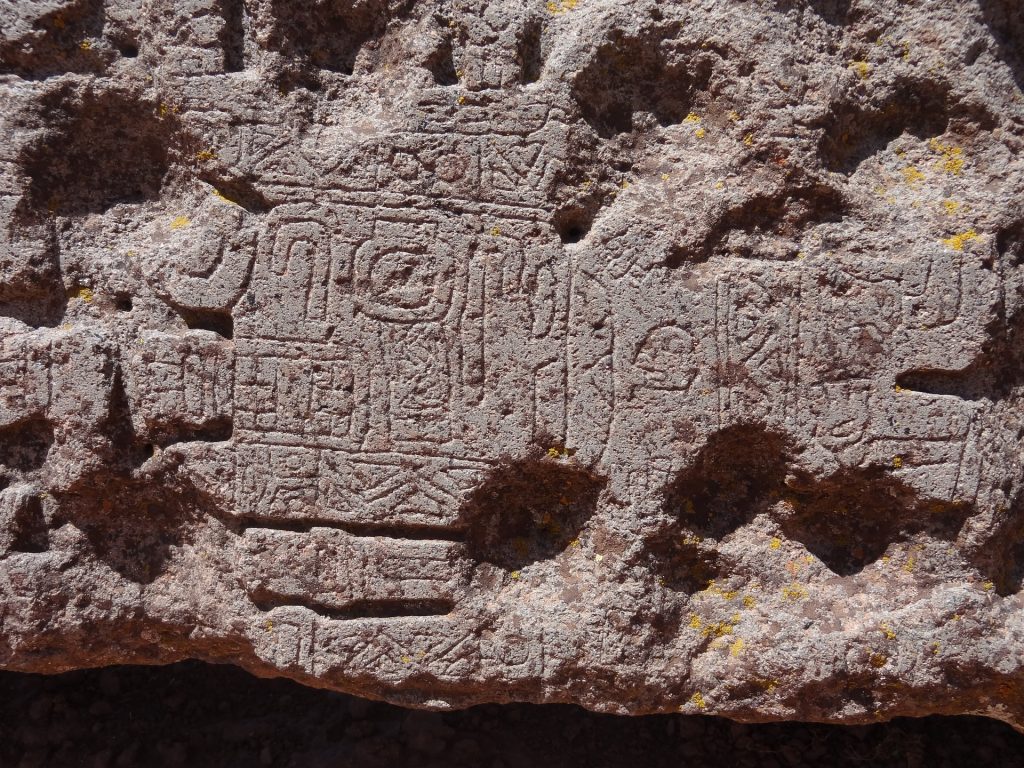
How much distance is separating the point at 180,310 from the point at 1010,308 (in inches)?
72.2

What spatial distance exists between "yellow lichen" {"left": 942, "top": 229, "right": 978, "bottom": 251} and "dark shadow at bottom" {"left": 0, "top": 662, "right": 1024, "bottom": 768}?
135cm

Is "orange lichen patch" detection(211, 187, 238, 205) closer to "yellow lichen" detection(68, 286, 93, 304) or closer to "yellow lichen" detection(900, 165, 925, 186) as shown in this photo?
"yellow lichen" detection(68, 286, 93, 304)

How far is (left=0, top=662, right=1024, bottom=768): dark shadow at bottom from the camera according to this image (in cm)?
253

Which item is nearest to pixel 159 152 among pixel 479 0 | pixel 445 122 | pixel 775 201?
pixel 445 122

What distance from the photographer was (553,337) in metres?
2.02

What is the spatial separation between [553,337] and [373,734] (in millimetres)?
1332

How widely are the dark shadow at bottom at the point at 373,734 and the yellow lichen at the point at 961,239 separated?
1.35 metres

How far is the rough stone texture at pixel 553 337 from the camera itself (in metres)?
1.99

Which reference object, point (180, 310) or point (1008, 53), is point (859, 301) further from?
point (180, 310)

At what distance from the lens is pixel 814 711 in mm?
2037

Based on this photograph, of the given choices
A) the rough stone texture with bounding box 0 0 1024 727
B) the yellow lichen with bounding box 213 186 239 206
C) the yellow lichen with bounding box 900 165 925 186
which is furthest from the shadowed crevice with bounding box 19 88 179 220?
the yellow lichen with bounding box 900 165 925 186

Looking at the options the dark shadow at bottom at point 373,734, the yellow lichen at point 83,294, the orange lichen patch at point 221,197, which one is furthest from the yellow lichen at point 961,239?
the yellow lichen at point 83,294

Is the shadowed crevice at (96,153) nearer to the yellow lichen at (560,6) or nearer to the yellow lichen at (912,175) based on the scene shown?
the yellow lichen at (560,6)

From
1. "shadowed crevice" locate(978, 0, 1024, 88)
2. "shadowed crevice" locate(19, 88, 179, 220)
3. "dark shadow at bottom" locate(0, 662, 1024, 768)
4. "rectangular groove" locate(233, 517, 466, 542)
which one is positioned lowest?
"dark shadow at bottom" locate(0, 662, 1024, 768)
